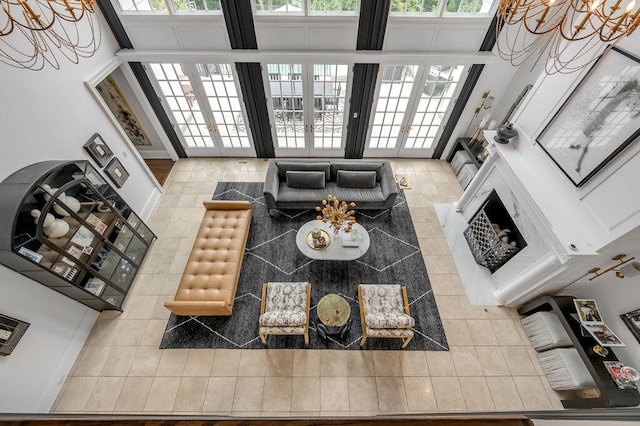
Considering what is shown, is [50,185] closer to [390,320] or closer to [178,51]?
[178,51]

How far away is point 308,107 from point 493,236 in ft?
14.0

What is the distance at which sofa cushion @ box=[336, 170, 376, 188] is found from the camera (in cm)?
550

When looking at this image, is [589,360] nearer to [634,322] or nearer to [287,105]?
[634,322]

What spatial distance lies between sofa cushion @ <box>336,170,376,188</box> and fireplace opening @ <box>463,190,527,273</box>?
2.04 m

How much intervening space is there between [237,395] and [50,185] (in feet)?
11.7

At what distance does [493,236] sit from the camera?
4480 mm

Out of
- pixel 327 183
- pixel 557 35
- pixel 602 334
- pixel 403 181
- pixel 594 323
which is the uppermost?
pixel 557 35

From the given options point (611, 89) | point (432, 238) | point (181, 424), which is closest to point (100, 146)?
point (181, 424)

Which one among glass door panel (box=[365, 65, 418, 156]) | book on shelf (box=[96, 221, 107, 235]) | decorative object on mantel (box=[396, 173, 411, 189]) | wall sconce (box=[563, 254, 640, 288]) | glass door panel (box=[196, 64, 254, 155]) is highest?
glass door panel (box=[196, 64, 254, 155])

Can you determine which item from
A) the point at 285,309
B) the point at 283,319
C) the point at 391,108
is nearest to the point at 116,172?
the point at 285,309

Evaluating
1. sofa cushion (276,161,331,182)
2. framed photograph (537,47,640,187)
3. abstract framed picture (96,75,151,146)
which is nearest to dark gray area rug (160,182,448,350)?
sofa cushion (276,161,331,182)

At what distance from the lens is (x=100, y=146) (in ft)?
14.3

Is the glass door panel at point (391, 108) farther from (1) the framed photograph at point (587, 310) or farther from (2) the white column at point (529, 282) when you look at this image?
(1) the framed photograph at point (587, 310)

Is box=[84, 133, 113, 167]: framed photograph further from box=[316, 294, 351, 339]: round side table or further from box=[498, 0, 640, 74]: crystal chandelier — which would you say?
box=[498, 0, 640, 74]: crystal chandelier
